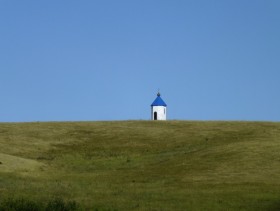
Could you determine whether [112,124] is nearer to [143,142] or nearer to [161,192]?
A: [143,142]

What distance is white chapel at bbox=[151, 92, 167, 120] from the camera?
328ft

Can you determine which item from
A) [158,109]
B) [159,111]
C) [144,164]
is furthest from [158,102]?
[144,164]

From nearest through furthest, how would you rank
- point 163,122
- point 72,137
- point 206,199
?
point 206,199 < point 72,137 < point 163,122

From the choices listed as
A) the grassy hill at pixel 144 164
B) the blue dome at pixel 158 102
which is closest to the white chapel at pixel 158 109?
the blue dome at pixel 158 102

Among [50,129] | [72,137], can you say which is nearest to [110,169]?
[72,137]

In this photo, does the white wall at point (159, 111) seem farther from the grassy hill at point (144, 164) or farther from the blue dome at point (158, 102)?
the grassy hill at point (144, 164)

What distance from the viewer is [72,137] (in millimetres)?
77125

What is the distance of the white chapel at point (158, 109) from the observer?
328 feet

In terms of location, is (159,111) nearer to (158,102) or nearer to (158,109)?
(158,109)

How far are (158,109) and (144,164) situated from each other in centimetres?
4304

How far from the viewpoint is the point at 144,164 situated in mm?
57750

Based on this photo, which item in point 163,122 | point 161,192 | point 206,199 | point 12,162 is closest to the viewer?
point 206,199

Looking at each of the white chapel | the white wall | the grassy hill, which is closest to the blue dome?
the white chapel

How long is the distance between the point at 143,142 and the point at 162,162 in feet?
54.1
